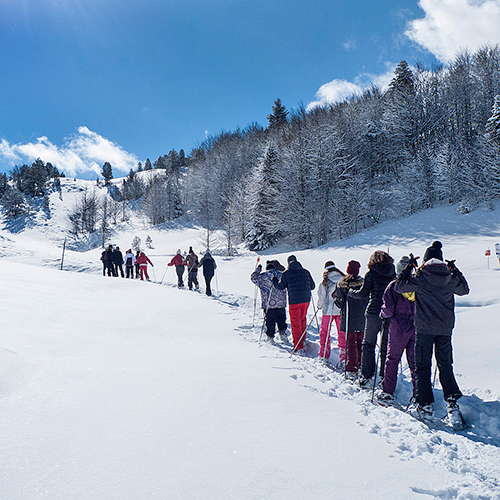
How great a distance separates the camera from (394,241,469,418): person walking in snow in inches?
140

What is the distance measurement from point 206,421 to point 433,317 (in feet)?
9.18

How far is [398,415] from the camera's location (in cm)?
357

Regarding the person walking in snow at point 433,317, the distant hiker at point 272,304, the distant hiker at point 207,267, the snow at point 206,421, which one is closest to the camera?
the snow at point 206,421

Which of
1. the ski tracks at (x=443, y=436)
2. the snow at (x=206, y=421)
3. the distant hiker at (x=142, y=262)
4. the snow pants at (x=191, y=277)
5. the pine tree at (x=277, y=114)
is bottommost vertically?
the ski tracks at (x=443, y=436)

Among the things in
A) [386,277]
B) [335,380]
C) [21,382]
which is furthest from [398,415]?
[21,382]

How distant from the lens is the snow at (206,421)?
1905 millimetres

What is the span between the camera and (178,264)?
45.9ft

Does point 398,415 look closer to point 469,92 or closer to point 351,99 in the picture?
point 469,92

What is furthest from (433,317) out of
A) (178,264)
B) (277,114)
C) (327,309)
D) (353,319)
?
(277,114)

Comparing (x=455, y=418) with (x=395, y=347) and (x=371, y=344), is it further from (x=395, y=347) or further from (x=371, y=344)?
(x=371, y=344)

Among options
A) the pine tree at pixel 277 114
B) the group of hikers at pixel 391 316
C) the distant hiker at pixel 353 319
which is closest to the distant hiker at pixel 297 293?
the group of hikers at pixel 391 316

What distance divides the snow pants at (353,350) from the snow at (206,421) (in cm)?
31

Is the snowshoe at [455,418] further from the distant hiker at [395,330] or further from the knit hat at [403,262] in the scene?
the knit hat at [403,262]

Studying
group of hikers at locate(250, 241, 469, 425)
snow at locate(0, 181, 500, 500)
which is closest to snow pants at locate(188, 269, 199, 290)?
snow at locate(0, 181, 500, 500)
